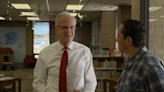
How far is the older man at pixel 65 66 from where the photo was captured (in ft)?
6.33

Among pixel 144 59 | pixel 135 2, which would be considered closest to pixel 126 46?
pixel 144 59

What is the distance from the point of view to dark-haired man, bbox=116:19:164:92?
1334 millimetres

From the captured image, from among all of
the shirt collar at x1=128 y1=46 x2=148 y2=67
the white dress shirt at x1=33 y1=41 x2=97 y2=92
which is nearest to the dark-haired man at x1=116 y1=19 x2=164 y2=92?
the shirt collar at x1=128 y1=46 x2=148 y2=67

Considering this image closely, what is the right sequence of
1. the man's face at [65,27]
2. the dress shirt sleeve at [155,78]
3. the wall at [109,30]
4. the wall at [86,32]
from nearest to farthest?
1. the dress shirt sleeve at [155,78]
2. the man's face at [65,27]
3. the wall at [109,30]
4. the wall at [86,32]

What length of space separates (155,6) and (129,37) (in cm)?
250

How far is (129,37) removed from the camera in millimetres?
1543

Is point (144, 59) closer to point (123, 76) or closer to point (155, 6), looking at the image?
point (123, 76)

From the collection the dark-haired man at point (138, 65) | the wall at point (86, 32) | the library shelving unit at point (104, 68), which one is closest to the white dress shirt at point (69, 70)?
the dark-haired man at point (138, 65)

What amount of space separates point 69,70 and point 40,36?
14.7 meters

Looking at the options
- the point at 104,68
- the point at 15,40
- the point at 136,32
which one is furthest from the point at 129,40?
the point at 15,40

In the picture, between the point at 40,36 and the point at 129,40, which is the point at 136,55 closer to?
the point at 129,40

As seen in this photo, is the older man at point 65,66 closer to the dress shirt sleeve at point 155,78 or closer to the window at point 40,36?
the dress shirt sleeve at point 155,78

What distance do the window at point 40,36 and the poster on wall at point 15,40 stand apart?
3.12 feet

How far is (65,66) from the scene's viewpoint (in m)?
1.93
